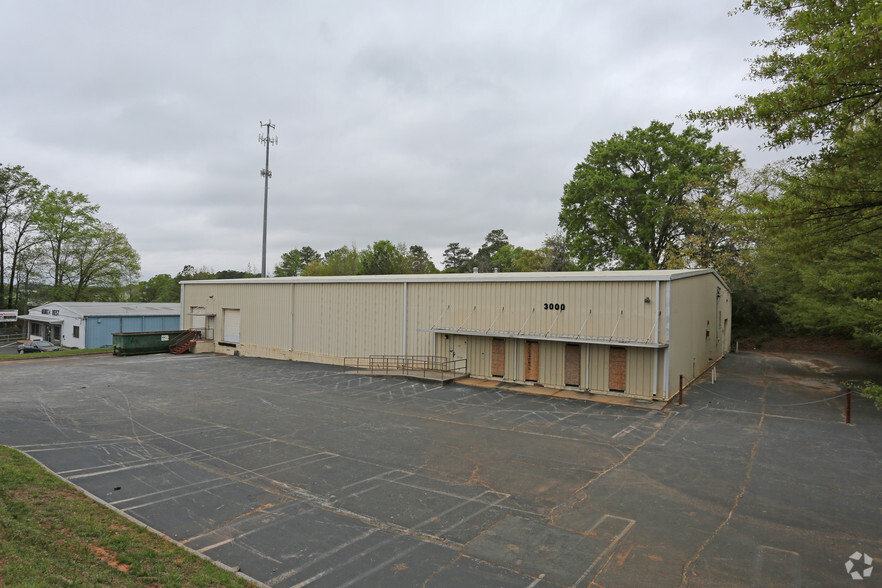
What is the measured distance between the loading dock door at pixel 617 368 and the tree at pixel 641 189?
66.3ft

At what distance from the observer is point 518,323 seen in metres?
20.5

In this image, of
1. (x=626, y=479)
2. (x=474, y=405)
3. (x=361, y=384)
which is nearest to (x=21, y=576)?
(x=626, y=479)

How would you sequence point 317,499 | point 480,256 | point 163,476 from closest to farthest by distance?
1. point 317,499
2. point 163,476
3. point 480,256

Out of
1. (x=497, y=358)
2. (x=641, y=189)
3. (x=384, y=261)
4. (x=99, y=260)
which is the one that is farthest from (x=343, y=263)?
(x=497, y=358)

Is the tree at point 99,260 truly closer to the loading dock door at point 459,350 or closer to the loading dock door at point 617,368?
the loading dock door at point 459,350

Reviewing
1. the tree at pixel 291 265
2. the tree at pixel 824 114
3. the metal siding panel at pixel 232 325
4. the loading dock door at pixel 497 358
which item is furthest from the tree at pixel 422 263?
the tree at pixel 824 114

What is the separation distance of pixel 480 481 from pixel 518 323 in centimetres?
1163

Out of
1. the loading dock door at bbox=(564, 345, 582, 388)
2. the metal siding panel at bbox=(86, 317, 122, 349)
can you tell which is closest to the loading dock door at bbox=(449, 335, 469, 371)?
the loading dock door at bbox=(564, 345, 582, 388)

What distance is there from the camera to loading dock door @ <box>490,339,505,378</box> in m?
20.9

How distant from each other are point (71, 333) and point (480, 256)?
66.8 meters

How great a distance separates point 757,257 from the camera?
35.6 meters

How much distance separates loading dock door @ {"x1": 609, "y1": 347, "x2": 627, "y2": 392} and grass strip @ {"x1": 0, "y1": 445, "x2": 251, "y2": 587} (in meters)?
A: 15.4

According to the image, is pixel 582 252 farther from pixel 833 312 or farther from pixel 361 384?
pixel 361 384

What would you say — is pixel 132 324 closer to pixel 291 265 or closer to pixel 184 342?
pixel 184 342
